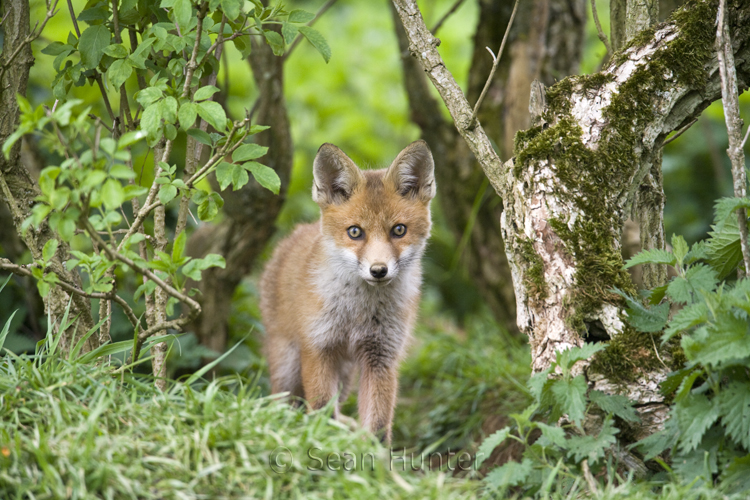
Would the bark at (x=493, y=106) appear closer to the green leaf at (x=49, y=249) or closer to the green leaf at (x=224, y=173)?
the green leaf at (x=224, y=173)

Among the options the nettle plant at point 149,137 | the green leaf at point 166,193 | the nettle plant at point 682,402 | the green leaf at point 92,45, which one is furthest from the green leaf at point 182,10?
the nettle plant at point 682,402

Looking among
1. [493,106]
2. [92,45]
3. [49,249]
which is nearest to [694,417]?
[49,249]

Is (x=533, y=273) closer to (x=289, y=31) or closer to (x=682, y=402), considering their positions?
(x=682, y=402)

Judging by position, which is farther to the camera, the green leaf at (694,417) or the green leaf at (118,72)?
the green leaf at (118,72)

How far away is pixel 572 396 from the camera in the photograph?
2637mm

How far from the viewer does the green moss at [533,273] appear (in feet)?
10.2

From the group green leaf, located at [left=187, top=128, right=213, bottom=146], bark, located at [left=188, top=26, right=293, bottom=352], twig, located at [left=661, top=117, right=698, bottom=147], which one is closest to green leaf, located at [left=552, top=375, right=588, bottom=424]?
twig, located at [left=661, top=117, right=698, bottom=147]

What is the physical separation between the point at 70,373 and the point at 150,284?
506 mm

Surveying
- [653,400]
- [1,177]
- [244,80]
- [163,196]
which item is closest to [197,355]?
[1,177]

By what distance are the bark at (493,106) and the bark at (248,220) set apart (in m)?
1.17

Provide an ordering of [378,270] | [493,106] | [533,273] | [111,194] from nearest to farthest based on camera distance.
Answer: [111,194] < [533,273] < [378,270] < [493,106]

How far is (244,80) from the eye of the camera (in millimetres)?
9969

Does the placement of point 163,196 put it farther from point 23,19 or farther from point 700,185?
point 700,185

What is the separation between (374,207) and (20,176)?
77.7 inches
